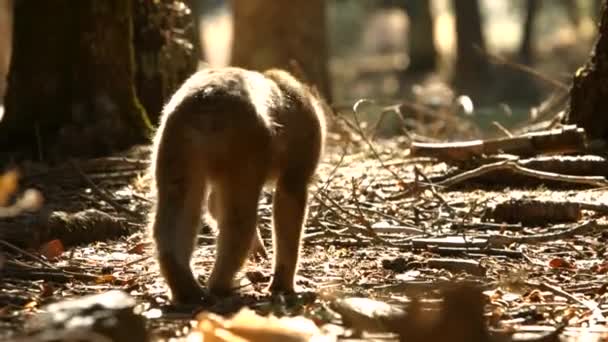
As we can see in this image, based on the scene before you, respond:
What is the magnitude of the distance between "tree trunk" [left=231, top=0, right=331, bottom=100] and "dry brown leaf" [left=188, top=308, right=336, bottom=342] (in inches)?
522

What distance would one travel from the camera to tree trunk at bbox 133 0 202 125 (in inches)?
499

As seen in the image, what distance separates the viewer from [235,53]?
1923 cm

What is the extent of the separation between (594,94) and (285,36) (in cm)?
863

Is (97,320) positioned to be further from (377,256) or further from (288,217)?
(377,256)

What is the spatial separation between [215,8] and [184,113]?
42629 mm

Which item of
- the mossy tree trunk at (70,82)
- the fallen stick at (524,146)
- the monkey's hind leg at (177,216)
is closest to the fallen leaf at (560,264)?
the monkey's hind leg at (177,216)

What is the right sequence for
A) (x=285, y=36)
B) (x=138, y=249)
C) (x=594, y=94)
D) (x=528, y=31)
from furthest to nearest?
(x=528, y=31), (x=285, y=36), (x=594, y=94), (x=138, y=249)

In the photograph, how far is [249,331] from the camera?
522cm

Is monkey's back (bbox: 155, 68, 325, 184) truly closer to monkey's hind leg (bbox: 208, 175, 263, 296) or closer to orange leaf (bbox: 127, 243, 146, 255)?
monkey's hind leg (bbox: 208, 175, 263, 296)

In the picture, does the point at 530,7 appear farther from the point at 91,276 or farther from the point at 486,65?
the point at 91,276

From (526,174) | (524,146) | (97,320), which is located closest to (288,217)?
(97,320)

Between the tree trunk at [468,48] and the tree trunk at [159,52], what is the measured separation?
17.0 meters

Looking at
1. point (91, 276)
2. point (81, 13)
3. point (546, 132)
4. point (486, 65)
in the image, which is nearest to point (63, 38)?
point (81, 13)

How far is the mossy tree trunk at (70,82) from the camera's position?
1183 centimetres
